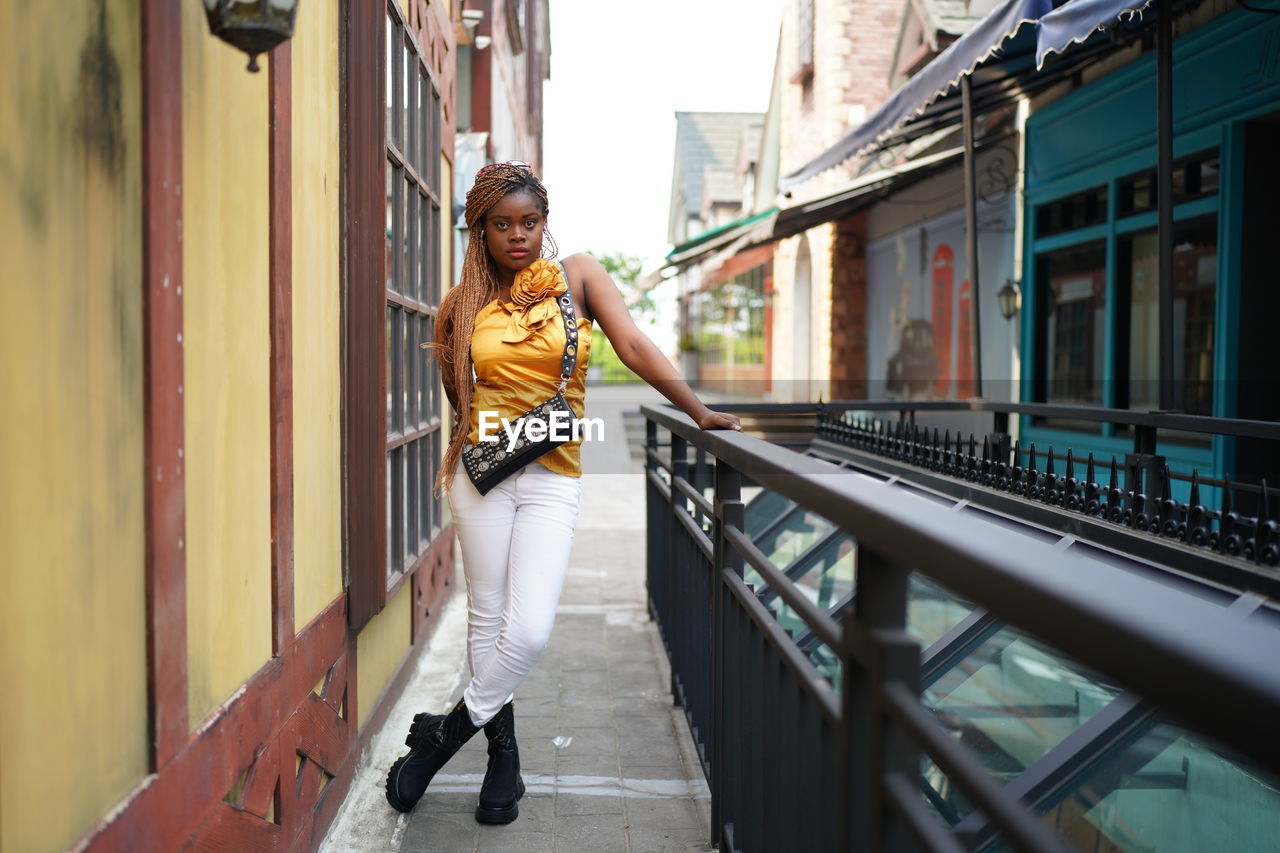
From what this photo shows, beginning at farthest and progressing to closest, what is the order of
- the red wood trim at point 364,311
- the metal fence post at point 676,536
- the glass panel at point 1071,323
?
the glass panel at point 1071,323 < the metal fence post at point 676,536 < the red wood trim at point 364,311

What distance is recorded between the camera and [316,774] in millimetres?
2986

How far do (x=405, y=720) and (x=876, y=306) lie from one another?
44.4 ft

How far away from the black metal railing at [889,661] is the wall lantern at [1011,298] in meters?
7.73

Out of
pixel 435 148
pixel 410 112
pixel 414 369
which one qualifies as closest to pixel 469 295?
pixel 414 369

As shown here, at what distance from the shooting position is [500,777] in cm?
331

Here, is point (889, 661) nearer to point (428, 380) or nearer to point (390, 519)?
point (390, 519)

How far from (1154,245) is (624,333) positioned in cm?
615

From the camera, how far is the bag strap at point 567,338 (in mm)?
3062

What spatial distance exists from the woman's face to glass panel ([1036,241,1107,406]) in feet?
22.1

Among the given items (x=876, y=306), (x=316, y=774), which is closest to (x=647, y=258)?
(x=876, y=306)

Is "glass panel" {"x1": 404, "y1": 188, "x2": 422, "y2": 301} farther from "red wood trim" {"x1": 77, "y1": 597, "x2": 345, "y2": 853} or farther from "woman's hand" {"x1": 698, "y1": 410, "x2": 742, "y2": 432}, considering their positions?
"woman's hand" {"x1": 698, "y1": 410, "x2": 742, "y2": 432}

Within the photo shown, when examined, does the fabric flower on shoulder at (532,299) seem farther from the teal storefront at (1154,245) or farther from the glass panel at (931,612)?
the teal storefront at (1154,245)

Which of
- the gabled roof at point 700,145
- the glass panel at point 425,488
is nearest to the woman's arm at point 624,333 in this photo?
the glass panel at point 425,488

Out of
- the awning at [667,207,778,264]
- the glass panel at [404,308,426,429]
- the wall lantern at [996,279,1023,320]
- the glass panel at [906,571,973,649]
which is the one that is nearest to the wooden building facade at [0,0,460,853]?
the glass panel at [404,308,426,429]
